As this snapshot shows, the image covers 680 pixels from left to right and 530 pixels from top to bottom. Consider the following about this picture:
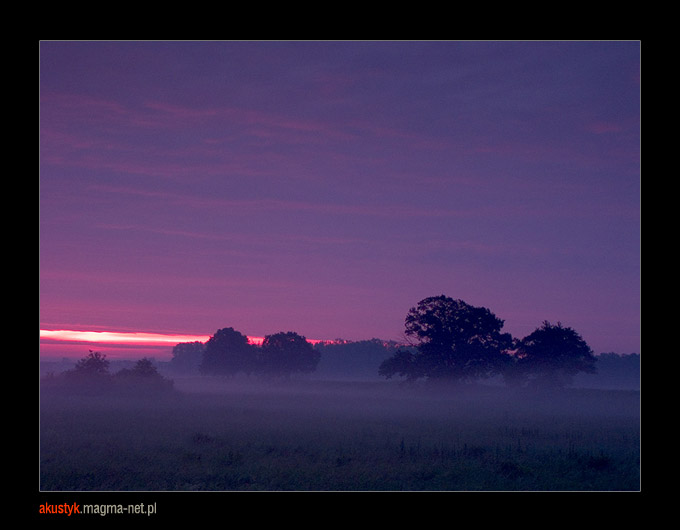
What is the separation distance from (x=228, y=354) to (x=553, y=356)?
64.4 m

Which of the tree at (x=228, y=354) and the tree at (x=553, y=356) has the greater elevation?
the tree at (x=553, y=356)

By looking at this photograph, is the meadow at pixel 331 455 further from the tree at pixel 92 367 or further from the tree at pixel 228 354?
the tree at pixel 228 354

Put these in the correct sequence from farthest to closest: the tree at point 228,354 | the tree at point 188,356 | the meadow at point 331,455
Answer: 1. the tree at point 188,356
2. the tree at point 228,354
3. the meadow at point 331,455

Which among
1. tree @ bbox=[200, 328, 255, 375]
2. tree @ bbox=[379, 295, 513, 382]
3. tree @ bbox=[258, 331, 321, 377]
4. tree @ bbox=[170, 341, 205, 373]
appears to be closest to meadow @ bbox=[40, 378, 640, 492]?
tree @ bbox=[379, 295, 513, 382]

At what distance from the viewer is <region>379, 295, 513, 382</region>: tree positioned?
58438 millimetres

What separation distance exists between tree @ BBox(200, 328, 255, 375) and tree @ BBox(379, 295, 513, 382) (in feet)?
170

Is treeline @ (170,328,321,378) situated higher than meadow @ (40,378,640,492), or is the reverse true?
meadow @ (40,378,640,492)

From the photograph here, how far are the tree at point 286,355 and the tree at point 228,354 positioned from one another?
124 inches

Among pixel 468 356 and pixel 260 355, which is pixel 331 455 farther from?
pixel 260 355

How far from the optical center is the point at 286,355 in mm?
101312

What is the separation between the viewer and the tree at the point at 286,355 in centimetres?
10112

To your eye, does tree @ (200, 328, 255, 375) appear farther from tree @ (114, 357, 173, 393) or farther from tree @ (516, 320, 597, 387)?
tree @ (516, 320, 597, 387)

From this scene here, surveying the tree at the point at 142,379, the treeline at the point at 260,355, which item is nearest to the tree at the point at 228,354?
the treeline at the point at 260,355
